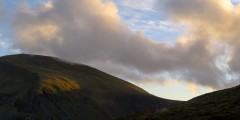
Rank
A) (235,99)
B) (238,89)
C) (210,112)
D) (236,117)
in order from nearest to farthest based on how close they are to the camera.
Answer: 1. (236,117)
2. (210,112)
3. (235,99)
4. (238,89)

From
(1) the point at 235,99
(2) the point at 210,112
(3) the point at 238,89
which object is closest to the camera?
(2) the point at 210,112

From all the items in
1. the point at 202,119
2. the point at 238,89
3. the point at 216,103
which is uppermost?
the point at 238,89

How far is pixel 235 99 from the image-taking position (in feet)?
216

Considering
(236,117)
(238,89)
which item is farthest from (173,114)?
(238,89)

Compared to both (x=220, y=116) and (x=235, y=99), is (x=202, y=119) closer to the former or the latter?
(x=220, y=116)

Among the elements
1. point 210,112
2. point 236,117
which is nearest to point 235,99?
point 210,112

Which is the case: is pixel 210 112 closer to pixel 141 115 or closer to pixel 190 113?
pixel 190 113

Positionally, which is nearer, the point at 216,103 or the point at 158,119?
the point at 158,119

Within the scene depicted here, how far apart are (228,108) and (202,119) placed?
230 inches

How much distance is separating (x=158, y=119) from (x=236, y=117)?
12332mm

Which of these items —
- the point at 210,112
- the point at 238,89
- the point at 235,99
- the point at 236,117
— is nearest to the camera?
the point at 236,117

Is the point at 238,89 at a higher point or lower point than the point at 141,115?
higher

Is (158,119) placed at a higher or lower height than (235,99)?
lower

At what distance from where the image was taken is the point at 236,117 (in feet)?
174
